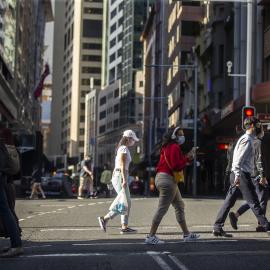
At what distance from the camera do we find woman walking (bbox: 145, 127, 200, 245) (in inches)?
402

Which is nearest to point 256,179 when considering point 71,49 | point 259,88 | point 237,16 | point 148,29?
point 259,88

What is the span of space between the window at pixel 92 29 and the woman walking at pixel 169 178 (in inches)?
5750

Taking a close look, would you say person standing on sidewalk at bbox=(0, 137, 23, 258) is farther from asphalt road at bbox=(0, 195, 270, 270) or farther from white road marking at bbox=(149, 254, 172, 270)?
white road marking at bbox=(149, 254, 172, 270)

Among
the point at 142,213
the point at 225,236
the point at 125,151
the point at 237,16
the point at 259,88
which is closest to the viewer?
the point at 225,236

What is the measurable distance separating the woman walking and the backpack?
225 centimetres

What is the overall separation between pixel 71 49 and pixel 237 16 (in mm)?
132534

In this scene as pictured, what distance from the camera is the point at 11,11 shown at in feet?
166

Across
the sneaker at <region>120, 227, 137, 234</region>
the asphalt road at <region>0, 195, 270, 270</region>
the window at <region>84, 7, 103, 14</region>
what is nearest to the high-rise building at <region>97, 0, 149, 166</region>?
the window at <region>84, 7, 103, 14</region>

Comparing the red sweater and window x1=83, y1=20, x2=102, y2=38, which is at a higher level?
window x1=83, y1=20, x2=102, y2=38

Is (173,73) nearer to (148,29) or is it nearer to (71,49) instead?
(148,29)

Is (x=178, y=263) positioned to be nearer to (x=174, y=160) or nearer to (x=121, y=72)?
(x=174, y=160)

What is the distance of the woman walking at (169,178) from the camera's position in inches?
402

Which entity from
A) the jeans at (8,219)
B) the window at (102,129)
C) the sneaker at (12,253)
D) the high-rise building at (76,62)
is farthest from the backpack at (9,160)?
the window at (102,129)

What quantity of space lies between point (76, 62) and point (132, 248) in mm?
157188
